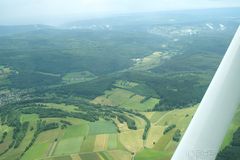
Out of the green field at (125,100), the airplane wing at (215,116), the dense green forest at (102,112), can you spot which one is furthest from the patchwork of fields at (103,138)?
the airplane wing at (215,116)

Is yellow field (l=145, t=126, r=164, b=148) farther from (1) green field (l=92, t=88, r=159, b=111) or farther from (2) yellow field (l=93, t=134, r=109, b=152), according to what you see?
(1) green field (l=92, t=88, r=159, b=111)

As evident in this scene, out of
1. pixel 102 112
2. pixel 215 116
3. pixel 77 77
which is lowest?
pixel 77 77

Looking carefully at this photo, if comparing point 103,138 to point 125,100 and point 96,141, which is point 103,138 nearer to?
point 96,141

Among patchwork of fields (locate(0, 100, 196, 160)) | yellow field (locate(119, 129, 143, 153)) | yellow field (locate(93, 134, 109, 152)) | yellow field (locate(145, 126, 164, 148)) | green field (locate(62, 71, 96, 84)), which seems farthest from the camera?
green field (locate(62, 71, 96, 84))

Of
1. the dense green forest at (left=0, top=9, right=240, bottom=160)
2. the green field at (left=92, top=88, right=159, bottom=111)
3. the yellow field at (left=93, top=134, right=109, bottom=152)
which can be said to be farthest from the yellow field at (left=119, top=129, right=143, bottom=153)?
the green field at (left=92, top=88, right=159, bottom=111)

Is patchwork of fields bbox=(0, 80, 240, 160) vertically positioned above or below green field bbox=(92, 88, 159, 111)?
above

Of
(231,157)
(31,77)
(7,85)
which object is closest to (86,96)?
(7,85)

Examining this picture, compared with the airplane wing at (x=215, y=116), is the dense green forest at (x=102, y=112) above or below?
below

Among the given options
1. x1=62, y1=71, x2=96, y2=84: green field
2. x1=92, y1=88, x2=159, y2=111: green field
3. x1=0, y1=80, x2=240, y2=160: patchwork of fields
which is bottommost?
x1=62, y1=71, x2=96, y2=84: green field

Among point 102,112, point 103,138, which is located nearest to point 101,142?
point 103,138

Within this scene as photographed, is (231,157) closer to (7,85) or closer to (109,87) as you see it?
(109,87)

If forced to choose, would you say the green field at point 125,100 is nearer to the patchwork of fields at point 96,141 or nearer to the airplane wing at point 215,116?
the patchwork of fields at point 96,141
